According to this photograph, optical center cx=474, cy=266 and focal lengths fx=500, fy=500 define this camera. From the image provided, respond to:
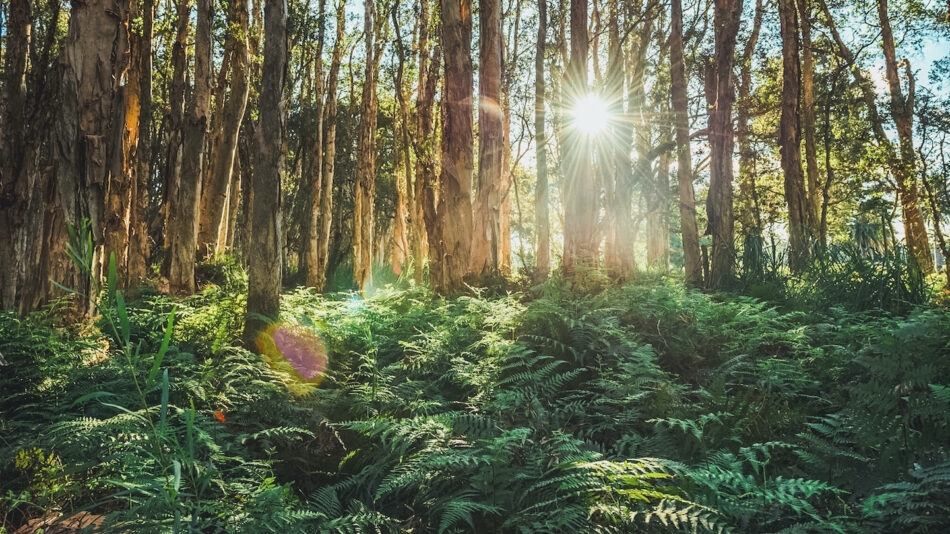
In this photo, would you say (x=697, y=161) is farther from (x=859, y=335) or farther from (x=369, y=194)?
(x=859, y=335)

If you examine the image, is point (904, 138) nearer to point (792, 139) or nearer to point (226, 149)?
point (792, 139)

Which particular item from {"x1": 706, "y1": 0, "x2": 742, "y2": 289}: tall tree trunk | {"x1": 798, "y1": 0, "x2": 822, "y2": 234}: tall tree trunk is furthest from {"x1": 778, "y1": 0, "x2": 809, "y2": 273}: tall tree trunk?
{"x1": 798, "y1": 0, "x2": 822, "y2": 234}: tall tree trunk

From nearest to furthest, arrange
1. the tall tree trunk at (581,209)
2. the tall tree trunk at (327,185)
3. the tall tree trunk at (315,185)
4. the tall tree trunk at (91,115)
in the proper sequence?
the tall tree trunk at (91,115) → the tall tree trunk at (581,209) → the tall tree trunk at (315,185) → the tall tree trunk at (327,185)

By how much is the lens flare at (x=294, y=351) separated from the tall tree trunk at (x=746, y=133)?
12381mm

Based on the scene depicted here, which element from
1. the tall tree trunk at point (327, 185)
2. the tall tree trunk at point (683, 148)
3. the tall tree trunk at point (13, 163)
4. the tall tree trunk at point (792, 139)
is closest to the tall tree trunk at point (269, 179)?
the tall tree trunk at point (13, 163)

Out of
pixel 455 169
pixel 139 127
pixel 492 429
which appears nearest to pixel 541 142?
pixel 455 169

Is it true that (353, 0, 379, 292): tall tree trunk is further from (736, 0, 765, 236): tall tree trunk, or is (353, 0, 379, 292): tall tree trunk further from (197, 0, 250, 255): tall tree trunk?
(736, 0, 765, 236): tall tree trunk

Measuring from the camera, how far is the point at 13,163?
268 inches

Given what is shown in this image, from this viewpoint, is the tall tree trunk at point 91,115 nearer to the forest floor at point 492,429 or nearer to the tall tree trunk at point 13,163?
the forest floor at point 492,429

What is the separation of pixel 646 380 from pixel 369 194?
12.7 meters

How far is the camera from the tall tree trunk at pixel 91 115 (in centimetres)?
471

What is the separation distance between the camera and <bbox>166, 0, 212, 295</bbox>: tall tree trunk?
28.6 feet

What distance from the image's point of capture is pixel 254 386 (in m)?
3.58

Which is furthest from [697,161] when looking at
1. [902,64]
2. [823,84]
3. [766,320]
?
[766,320]
